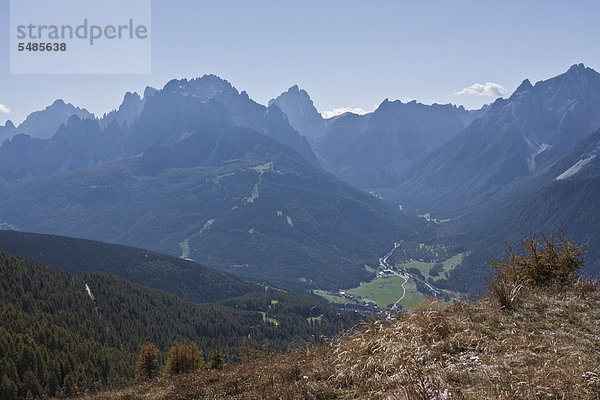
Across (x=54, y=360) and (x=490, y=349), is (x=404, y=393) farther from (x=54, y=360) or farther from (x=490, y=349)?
(x=54, y=360)

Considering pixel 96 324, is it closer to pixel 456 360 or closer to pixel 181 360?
pixel 181 360

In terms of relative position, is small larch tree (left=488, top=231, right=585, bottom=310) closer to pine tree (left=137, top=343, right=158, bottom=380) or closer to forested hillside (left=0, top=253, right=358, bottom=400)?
pine tree (left=137, top=343, right=158, bottom=380)

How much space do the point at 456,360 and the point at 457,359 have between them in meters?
0.07

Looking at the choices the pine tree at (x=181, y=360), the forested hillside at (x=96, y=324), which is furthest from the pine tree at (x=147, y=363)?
the pine tree at (x=181, y=360)

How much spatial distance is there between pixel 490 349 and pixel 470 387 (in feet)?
7.56

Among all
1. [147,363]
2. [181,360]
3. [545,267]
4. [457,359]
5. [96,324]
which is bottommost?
[96,324]

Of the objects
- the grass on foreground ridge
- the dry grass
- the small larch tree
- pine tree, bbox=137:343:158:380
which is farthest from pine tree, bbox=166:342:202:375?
the small larch tree

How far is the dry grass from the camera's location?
6.33 metres

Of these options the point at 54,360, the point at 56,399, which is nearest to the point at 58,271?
the point at 54,360

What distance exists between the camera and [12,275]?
11394cm

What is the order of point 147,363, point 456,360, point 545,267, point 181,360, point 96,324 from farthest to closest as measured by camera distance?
point 96,324, point 147,363, point 181,360, point 545,267, point 456,360

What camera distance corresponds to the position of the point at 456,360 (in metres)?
8.20

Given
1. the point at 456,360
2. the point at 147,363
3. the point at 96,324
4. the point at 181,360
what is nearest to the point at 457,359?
the point at 456,360

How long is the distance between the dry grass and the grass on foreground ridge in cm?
2
